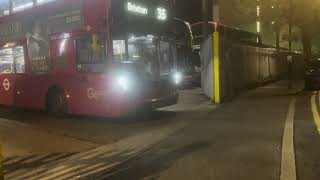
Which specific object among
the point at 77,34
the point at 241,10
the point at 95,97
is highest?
the point at 241,10

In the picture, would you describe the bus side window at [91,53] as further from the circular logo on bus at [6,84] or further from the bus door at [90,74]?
the circular logo on bus at [6,84]

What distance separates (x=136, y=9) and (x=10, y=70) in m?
5.90

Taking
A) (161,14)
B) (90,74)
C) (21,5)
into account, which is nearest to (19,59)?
(21,5)

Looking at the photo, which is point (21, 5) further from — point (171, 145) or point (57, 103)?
point (171, 145)

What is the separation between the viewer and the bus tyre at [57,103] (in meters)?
15.0

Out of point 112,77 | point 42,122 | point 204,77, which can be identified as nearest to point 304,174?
point 112,77

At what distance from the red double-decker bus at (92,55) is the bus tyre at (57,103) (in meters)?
0.03

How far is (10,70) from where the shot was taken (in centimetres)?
1725

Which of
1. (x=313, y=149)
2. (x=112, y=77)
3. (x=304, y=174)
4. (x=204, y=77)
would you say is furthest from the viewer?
(x=204, y=77)

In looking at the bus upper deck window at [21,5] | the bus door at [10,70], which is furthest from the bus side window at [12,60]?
the bus upper deck window at [21,5]

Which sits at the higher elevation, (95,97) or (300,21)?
(300,21)

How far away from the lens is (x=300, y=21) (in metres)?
39.8

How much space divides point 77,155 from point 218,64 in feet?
31.7

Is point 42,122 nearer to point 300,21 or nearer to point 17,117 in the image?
point 17,117
